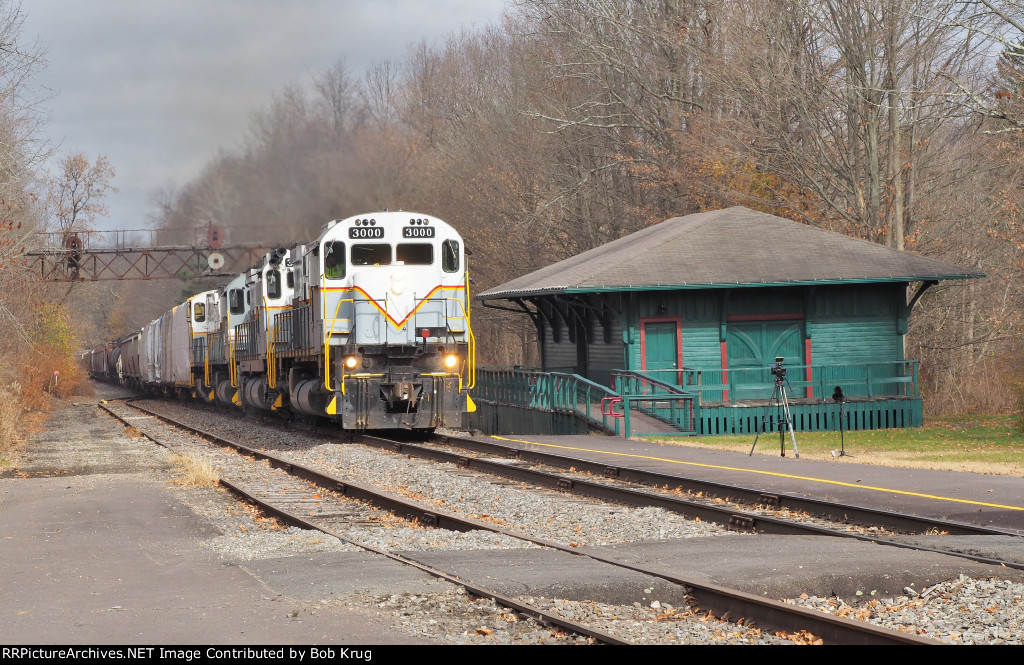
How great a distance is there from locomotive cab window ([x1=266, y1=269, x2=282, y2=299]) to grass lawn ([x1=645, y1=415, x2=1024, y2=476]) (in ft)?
31.3

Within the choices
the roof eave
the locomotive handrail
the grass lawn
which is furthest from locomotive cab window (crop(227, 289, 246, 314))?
the grass lawn

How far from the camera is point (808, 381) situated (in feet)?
78.7

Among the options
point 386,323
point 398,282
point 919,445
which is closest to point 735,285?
point 919,445

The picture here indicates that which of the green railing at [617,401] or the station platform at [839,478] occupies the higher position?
the green railing at [617,401]

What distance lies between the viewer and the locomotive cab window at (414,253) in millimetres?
20781

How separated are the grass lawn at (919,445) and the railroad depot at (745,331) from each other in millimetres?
1056

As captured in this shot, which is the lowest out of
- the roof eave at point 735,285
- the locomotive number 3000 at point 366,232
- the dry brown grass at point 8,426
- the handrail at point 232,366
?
the dry brown grass at point 8,426

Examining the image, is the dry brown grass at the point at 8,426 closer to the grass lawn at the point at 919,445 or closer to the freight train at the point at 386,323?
the freight train at the point at 386,323

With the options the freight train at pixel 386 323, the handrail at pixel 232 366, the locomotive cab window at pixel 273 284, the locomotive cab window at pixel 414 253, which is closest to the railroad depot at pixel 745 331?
the freight train at pixel 386 323

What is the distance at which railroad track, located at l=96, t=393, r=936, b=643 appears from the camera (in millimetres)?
6406

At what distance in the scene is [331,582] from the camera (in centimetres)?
789

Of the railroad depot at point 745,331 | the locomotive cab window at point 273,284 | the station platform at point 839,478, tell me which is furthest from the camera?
the locomotive cab window at point 273,284

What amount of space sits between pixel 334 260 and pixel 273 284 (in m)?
5.39

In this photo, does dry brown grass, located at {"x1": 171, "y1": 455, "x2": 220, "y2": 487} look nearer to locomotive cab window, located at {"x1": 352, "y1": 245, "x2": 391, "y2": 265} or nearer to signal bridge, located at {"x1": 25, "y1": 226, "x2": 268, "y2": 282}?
locomotive cab window, located at {"x1": 352, "y1": 245, "x2": 391, "y2": 265}
